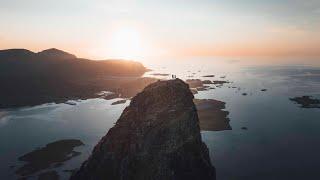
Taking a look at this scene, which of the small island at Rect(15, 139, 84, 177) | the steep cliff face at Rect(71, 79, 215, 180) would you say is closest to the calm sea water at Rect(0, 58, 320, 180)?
the small island at Rect(15, 139, 84, 177)

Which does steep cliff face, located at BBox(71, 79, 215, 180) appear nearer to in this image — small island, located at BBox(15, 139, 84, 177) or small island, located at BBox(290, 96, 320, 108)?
small island, located at BBox(15, 139, 84, 177)

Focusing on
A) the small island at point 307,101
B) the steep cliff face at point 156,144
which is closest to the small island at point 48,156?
the steep cliff face at point 156,144

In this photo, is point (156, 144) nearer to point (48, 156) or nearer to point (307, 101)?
point (48, 156)

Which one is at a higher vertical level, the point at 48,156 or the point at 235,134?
the point at 235,134

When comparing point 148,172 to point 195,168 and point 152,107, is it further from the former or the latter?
point 152,107

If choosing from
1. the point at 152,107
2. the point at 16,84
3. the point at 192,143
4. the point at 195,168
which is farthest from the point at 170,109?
the point at 16,84

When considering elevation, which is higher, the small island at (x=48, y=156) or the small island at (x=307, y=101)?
the small island at (x=307, y=101)

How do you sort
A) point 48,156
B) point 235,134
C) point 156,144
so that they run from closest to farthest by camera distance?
1. point 156,144
2. point 48,156
3. point 235,134

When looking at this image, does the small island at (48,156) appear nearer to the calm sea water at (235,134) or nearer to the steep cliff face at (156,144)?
the calm sea water at (235,134)

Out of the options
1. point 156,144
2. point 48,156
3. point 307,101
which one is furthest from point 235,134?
point 307,101
